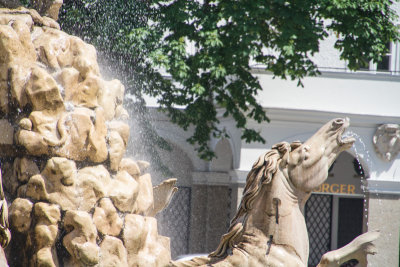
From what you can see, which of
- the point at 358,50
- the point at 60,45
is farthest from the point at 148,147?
the point at 60,45

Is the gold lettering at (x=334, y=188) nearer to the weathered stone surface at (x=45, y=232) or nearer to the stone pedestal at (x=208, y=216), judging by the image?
the stone pedestal at (x=208, y=216)

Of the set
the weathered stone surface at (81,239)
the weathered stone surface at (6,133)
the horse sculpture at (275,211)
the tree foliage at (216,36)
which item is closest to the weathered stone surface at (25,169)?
the weathered stone surface at (6,133)

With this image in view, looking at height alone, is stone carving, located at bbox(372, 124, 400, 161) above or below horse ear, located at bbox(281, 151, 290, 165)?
above

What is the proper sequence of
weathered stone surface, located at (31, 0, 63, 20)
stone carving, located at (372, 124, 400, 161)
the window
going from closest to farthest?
1. weathered stone surface, located at (31, 0, 63, 20)
2. stone carving, located at (372, 124, 400, 161)
3. the window

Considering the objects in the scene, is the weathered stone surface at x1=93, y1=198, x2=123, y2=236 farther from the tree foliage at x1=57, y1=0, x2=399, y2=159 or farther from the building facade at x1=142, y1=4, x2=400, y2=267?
the building facade at x1=142, y1=4, x2=400, y2=267

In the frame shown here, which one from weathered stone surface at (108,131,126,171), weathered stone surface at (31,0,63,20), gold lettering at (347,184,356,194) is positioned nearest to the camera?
weathered stone surface at (108,131,126,171)

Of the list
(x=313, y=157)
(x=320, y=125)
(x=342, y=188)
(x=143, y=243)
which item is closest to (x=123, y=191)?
(x=143, y=243)

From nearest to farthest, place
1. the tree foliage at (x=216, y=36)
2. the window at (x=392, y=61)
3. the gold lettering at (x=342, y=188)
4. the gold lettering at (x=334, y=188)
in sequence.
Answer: the tree foliage at (x=216, y=36) < the window at (x=392, y=61) < the gold lettering at (x=334, y=188) < the gold lettering at (x=342, y=188)

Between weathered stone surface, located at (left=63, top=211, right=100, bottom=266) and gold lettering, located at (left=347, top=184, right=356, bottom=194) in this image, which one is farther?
gold lettering, located at (left=347, top=184, right=356, bottom=194)

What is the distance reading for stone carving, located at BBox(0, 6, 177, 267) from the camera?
14.2 feet

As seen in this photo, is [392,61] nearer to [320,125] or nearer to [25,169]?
[320,125]

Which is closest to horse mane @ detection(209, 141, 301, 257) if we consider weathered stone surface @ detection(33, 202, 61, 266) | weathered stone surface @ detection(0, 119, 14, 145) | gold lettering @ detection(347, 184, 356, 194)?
weathered stone surface @ detection(33, 202, 61, 266)

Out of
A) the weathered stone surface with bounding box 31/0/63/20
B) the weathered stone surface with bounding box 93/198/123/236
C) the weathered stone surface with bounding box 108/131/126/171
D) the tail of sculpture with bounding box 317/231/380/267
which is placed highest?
the weathered stone surface with bounding box 31/0/63/20

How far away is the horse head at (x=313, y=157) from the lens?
4.97m
